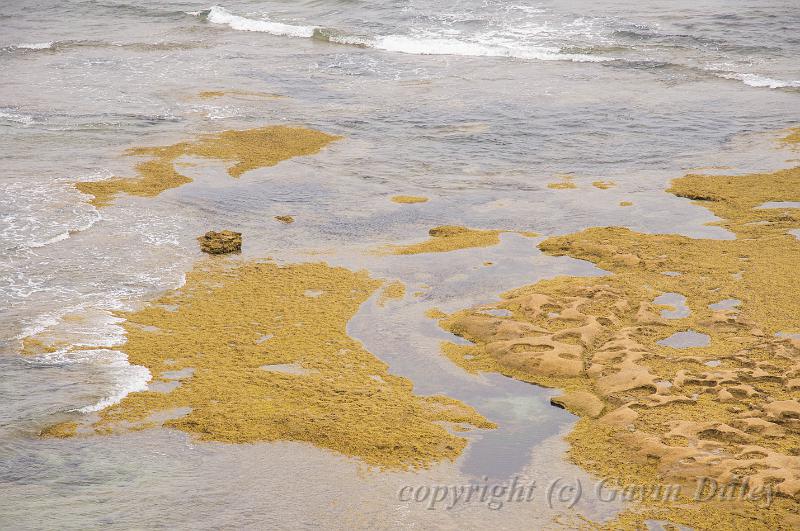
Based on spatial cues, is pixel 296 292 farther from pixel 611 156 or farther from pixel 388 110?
pixel 388 110

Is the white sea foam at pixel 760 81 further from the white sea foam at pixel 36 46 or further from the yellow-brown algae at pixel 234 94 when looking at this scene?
the white sea foam at pixel 36 46

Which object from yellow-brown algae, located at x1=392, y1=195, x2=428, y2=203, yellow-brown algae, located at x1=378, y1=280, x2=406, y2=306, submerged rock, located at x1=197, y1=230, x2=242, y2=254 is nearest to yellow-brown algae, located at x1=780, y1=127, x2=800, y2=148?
yellow-brown algae, located at x1=392, y1=195, x2=428, y2=203

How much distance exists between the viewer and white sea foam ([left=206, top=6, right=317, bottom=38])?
2773 cm

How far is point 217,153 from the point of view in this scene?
15633 millimetres

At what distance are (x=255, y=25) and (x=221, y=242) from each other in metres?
19.3

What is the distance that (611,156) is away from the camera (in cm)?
1564

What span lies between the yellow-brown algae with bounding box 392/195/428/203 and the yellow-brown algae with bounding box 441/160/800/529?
2721 millimetres

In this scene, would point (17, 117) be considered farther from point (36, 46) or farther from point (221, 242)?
point (36, 46)

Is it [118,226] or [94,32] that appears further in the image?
[94,32]

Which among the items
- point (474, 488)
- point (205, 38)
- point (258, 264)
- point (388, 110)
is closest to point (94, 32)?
point (205, 38)

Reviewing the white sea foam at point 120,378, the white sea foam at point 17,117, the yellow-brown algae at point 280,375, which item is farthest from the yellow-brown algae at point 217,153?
the white sea foam at point 120,378

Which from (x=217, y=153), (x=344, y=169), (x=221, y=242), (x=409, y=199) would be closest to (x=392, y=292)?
(x=221, y=242)

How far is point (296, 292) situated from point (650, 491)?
16.3ft

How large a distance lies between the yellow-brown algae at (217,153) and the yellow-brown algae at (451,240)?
4.27 metres
